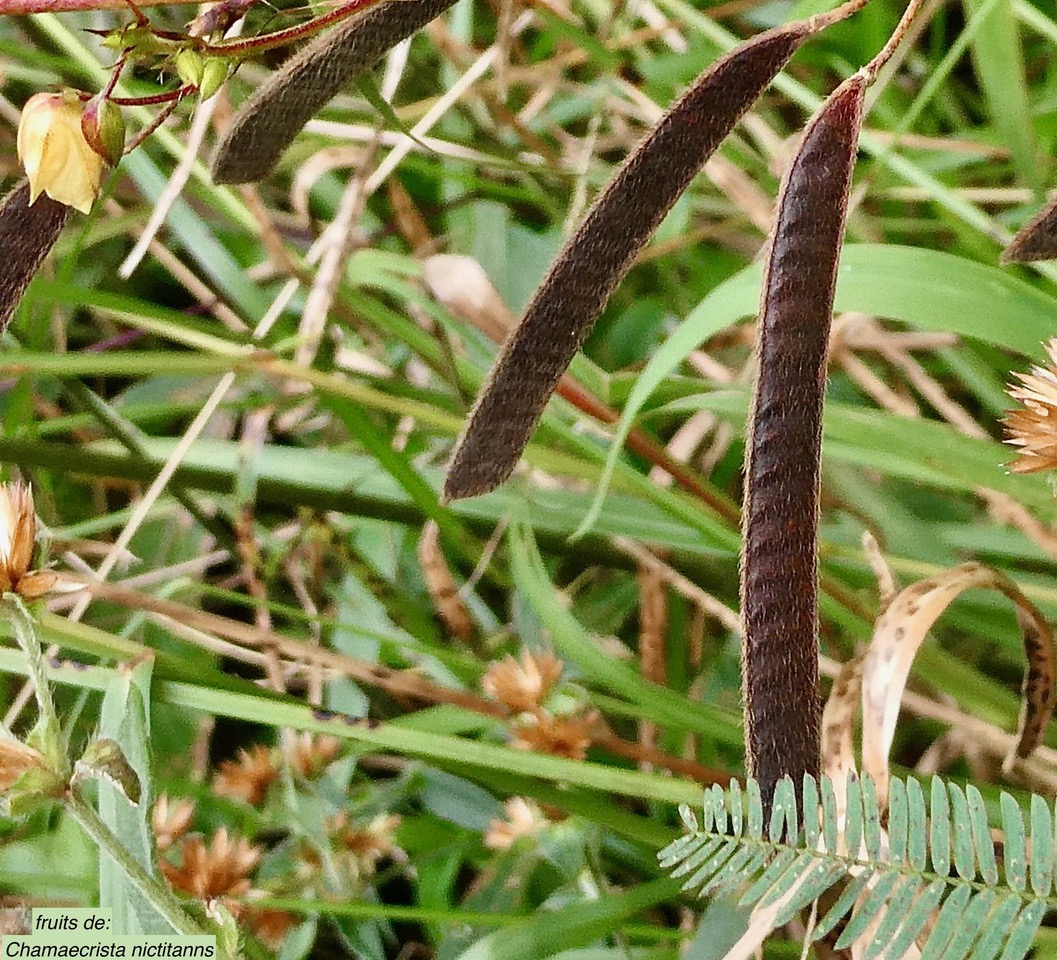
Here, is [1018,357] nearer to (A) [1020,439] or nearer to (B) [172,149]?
(A) [1020,439]

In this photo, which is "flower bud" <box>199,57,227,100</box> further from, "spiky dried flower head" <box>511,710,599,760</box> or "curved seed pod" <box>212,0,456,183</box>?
"spiky dried flower head" <box>511,710,599,760</box>

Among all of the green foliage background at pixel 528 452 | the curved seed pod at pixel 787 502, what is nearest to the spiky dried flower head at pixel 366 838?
the green foliage background at pixel 528 452

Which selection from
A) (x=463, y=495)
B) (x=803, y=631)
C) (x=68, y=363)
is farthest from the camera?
(x=68, y=363)

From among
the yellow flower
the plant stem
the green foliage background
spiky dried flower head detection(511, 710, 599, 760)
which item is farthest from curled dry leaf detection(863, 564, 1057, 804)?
the yellow flower

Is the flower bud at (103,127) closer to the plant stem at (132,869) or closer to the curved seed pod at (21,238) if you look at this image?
the curved seed pod at (21,238)

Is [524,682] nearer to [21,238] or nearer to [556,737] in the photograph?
[556,737]

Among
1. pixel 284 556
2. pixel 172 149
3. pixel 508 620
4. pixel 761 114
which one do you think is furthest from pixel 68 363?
pixel 761 114

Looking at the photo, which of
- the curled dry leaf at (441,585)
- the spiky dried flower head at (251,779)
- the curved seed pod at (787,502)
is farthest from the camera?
the curled dry leaf at (441,585)
